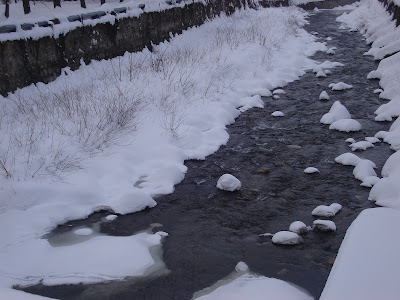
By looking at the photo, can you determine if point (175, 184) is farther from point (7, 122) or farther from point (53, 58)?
point (53, 58)

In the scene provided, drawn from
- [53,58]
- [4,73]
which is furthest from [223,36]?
[4,73]

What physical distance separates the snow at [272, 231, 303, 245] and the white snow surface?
1.18 m

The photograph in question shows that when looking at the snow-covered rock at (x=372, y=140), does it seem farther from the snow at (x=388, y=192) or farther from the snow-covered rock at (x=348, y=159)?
the snow at (x=388, y=192)

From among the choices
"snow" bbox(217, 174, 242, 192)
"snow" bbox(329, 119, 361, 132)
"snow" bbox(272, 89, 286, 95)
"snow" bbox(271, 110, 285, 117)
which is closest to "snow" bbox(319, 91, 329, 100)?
"snow" bbox(272, 89, 286, 95)

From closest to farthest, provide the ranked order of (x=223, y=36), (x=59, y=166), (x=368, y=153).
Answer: (x=59, y=166) → (x=368, y=153) → (x=223, y=36)

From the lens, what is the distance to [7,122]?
642 cm

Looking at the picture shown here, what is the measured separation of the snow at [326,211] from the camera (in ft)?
15.1

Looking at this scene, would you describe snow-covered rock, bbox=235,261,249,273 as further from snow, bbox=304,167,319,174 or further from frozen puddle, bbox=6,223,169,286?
snow, bbox=304,167,319,174

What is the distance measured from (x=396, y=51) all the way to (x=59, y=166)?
10.1 metres

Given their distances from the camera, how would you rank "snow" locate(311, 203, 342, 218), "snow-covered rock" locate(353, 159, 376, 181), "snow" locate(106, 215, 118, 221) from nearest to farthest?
"snow" locate(311, 203, 342, 218)
"snow" locate(106, 215, 118, 221)
"snow-covered rock" locate(353, 159, 376, 181)

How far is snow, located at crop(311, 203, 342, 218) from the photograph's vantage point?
461 cm

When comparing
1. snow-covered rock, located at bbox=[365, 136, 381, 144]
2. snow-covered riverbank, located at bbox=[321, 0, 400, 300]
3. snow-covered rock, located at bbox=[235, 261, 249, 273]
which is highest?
snow-covered riverbank, located at bbox=[321, 0, 400, 300]

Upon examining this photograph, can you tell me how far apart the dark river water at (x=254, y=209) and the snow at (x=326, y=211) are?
0.25 feet

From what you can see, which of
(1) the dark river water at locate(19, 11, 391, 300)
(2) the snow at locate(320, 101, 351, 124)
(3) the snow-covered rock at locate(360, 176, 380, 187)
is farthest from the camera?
(2) the snow at locate(320, 101, 351, 124)
